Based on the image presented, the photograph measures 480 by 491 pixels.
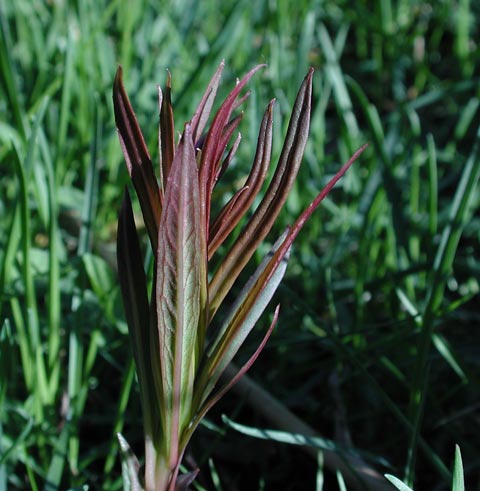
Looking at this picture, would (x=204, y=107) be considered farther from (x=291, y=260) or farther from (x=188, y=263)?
(x=291, y=260)

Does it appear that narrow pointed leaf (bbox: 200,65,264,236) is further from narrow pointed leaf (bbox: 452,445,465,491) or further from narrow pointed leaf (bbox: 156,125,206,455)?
narrow pointed leaf (bbox: 452,445,465,491)

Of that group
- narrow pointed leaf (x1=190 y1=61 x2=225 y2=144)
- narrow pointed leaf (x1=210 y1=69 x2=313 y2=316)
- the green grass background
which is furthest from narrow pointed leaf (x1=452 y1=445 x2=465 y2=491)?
narrow pointed leaf (x1=190 y1=61 x2=225 y2=144)

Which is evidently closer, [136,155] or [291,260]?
[136,155]

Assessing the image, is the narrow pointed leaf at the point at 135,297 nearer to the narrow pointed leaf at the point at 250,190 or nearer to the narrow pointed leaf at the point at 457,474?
the narrow pointed leaf at the point at 250,190

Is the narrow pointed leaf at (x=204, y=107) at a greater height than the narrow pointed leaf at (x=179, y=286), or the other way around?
the narrow pointed leaf at (x=204, y=107)

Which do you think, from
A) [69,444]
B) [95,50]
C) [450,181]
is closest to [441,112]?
[450,181]

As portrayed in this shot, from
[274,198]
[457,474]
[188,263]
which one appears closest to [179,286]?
[188,263]

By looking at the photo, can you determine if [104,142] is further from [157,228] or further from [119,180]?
[157,228]

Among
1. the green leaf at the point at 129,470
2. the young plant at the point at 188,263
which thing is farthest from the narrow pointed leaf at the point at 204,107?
the green leaf at the point at 129,470
